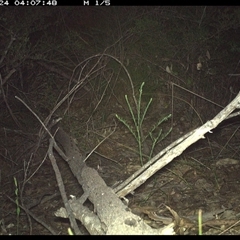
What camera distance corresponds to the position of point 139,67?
17.4ft

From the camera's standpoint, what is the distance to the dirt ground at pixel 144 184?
2.93 metres

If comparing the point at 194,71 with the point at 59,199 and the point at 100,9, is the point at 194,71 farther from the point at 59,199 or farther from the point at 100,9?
the point at 59,199

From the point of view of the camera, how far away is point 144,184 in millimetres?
3586

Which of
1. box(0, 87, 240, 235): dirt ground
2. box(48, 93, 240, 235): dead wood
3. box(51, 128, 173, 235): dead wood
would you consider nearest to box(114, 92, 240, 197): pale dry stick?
box(48, 93, 240, 235): dead wood

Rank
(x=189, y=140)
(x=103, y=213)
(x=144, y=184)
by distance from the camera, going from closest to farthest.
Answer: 1. (x=103, y=213)
2. (x=189, y=140)
3. (x=144, y=184)

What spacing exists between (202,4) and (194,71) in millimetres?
823

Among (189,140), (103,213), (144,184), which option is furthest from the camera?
(144,184)

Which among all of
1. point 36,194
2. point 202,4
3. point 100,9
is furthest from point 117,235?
point 100,9

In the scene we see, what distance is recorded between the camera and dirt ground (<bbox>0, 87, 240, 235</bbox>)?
293 cm

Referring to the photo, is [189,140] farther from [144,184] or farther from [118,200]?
[144,184]

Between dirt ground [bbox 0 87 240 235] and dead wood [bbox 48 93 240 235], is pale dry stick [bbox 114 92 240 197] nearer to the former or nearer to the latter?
dead wood [bbox 48 93 240 235]

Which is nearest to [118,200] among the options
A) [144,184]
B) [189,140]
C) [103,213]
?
[103,213]

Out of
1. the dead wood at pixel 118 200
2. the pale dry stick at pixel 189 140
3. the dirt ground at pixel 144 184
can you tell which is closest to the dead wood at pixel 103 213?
the dead wood at pixel 118 200

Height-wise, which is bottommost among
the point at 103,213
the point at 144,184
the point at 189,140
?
the point at 144,184
